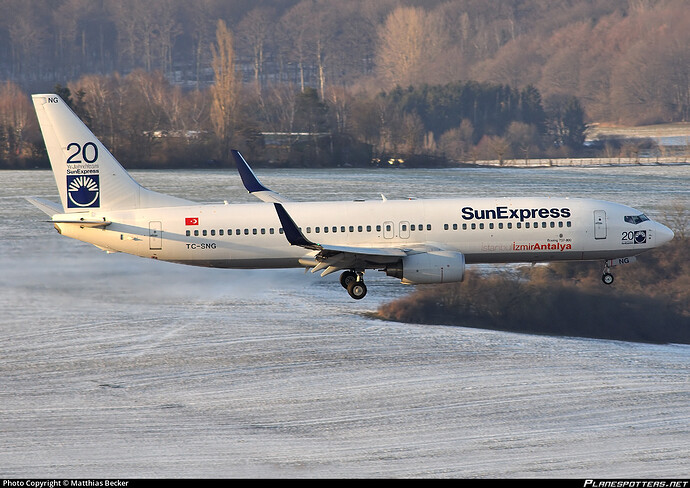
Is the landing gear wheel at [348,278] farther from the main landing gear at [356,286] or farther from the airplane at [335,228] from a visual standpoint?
the airplane at [335,228]

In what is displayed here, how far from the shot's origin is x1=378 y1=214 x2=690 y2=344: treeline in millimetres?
73625

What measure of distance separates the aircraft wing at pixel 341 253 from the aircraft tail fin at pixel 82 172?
26.4ft

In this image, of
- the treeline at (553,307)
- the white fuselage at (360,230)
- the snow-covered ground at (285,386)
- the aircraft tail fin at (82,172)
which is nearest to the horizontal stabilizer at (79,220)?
the white fuselage at (360,230)

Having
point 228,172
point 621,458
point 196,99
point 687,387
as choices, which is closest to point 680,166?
point 228,172

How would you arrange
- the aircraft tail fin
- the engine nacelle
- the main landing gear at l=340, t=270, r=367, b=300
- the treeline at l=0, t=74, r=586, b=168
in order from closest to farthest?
1. the engine nacelle
2. the main landing gear at l=340, t=270, r=367, b=300
3. the aircraft tail fin
4. the treeline at l=0, t=74, r=586, b=168

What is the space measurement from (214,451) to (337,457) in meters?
6.13

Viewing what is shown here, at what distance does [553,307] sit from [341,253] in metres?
30.0

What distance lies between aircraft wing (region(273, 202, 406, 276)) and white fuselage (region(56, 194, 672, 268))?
933 millimetres

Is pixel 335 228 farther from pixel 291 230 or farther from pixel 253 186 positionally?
pixel 253 186

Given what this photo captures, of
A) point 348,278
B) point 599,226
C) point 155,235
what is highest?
point 155,235

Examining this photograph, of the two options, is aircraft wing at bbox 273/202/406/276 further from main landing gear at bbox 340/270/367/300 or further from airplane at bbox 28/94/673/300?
main landing gear at bbox 340/270/367/300

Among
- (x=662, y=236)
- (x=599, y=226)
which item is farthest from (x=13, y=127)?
(x=662, y=236)

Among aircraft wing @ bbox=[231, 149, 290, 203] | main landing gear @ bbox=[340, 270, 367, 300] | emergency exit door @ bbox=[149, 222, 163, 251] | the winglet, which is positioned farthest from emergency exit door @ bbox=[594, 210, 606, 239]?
emergency exit door @ bbox=[149, 222, 163, 251]

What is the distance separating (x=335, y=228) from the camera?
5050cm
